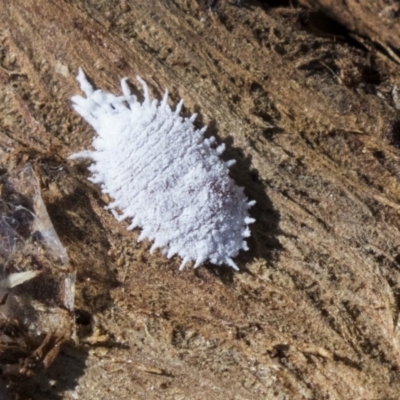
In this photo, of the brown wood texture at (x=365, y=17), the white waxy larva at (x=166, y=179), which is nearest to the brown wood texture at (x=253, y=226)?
the white waxy larva at (x=166, y=179)

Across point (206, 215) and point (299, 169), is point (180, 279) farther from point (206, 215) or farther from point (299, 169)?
point (299, 169)

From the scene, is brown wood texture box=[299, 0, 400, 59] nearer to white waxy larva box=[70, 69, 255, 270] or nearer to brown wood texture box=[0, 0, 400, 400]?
brown wood texture box=[0, 0, 400, 400]

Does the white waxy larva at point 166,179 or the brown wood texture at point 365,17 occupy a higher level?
the brown wood texture at point 365,17

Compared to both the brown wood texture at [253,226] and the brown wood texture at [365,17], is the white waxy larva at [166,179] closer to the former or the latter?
the brown wood texture at [253,226]

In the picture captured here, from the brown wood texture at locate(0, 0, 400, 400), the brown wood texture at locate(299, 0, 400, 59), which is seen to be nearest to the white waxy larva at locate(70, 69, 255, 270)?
the brown wood texture at locate(0, 0, 400, 400)

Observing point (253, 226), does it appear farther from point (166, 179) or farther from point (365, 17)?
point (365, 17)

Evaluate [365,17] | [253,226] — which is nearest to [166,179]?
[253,226]

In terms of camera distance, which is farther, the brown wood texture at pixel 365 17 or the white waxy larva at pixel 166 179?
the brown wood texture at pixel 365 17
